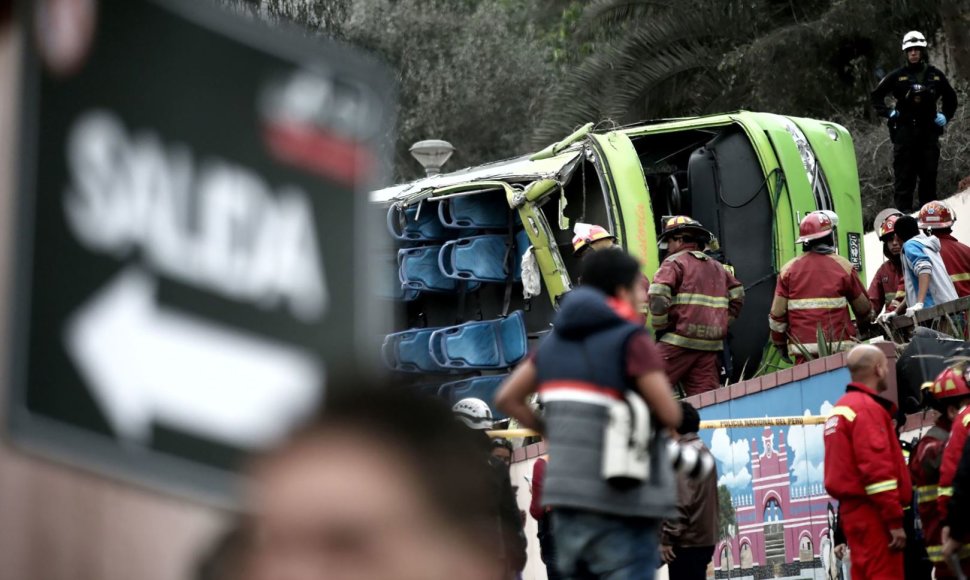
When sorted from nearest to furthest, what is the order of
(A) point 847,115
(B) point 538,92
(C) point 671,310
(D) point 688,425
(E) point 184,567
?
(E) point 184,567, (D) point 688,425, (C) point 671,310, (A) point 847,115, (B) point 538,92

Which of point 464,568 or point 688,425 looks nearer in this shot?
point 464,568

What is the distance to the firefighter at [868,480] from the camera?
25.7 feet

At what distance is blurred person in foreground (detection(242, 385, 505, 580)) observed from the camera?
1.25m

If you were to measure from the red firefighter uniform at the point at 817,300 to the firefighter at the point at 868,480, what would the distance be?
2.93 metres

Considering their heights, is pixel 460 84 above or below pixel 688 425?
above

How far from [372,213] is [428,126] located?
33.5m

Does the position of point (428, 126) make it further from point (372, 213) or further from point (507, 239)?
point (372, 213)

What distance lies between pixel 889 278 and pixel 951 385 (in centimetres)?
553

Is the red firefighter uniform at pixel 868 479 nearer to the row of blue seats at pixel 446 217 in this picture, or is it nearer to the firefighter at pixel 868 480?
the firefighter at pixel 868 480

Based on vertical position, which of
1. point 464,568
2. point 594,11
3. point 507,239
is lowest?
point 464,568

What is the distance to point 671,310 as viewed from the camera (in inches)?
440

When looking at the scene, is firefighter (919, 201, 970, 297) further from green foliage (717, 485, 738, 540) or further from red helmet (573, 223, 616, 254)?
green foliage (717, 485, 738, 540)


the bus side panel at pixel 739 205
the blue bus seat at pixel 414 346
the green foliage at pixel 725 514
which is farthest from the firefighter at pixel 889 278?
the blue bus seat at pixel 414 346

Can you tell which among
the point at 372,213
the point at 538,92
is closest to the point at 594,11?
the point at 538,92
